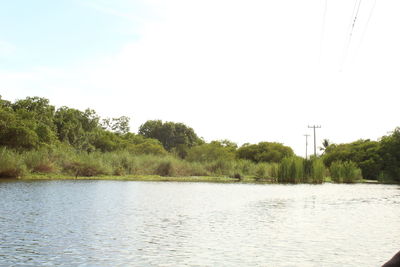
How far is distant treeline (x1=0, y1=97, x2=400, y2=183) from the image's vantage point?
41469 millimetres

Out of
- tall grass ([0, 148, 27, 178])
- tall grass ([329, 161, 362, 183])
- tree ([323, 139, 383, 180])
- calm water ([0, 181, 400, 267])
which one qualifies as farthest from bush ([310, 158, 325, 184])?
tall grass ([0, 148, 27, 178])

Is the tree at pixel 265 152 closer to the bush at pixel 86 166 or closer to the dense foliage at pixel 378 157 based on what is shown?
the dense foliage at pixel 378 157

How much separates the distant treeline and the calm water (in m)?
21.4

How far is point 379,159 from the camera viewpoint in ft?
198

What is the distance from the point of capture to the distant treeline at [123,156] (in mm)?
41469

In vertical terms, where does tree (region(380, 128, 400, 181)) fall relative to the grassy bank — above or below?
above

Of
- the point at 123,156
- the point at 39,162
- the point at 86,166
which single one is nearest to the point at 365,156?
the point at 123,156

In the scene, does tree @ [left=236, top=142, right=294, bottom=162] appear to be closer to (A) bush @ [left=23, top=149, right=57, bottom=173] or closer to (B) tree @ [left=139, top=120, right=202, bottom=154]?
(B) tree @ [left=139, top=120, right=202, bottom=154]

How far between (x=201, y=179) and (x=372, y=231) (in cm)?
3213

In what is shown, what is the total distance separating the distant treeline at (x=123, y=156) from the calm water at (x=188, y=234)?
2136cm

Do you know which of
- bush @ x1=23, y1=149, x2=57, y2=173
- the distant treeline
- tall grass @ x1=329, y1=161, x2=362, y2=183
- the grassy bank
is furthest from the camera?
tall grass @ x1=329, y1=161, x2=362, y2=183

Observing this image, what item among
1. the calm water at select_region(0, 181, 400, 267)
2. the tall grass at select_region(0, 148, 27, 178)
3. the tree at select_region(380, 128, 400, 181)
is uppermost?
the tree at select_region(380, 128, 400, 181)

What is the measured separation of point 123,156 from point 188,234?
35.7 metres

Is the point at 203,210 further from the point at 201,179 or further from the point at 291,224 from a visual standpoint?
the point at 201,179
